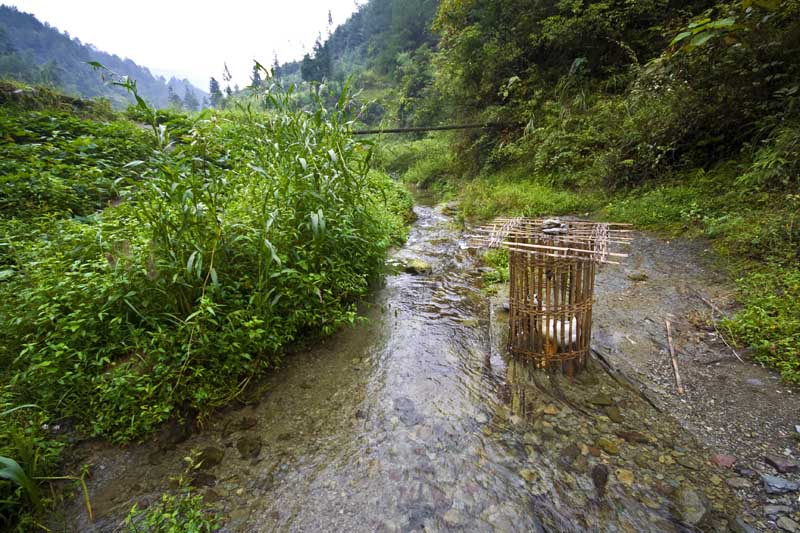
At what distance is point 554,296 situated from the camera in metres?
2.68

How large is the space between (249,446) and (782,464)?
3.11m

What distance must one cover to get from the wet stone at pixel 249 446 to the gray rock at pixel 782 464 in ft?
9.81

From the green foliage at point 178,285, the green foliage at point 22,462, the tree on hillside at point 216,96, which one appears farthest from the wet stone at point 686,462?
the tree on hillside at point 216,96

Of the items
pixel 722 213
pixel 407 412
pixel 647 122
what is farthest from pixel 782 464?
pixel 647 122

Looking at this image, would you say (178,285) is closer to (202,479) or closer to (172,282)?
(172,282)

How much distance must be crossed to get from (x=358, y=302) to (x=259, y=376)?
58.9 inches

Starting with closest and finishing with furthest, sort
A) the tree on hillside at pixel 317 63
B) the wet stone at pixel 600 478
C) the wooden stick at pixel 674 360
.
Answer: the wet stone at pixel 600 478
the wooden stick at pixel 674 360
the tree on hillside at pixel 317 63

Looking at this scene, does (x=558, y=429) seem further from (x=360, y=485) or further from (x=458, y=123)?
(x=458, y=123)

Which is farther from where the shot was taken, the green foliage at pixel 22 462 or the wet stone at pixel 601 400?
the wet stone at pixel 601 400

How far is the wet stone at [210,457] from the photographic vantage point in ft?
6.82

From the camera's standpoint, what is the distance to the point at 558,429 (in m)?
2.29

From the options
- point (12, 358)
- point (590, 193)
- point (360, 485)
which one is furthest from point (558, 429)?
point (590, 193)

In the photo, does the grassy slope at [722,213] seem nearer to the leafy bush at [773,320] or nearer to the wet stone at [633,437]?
the leafy bush at [773,320]

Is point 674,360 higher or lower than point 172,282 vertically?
lower
